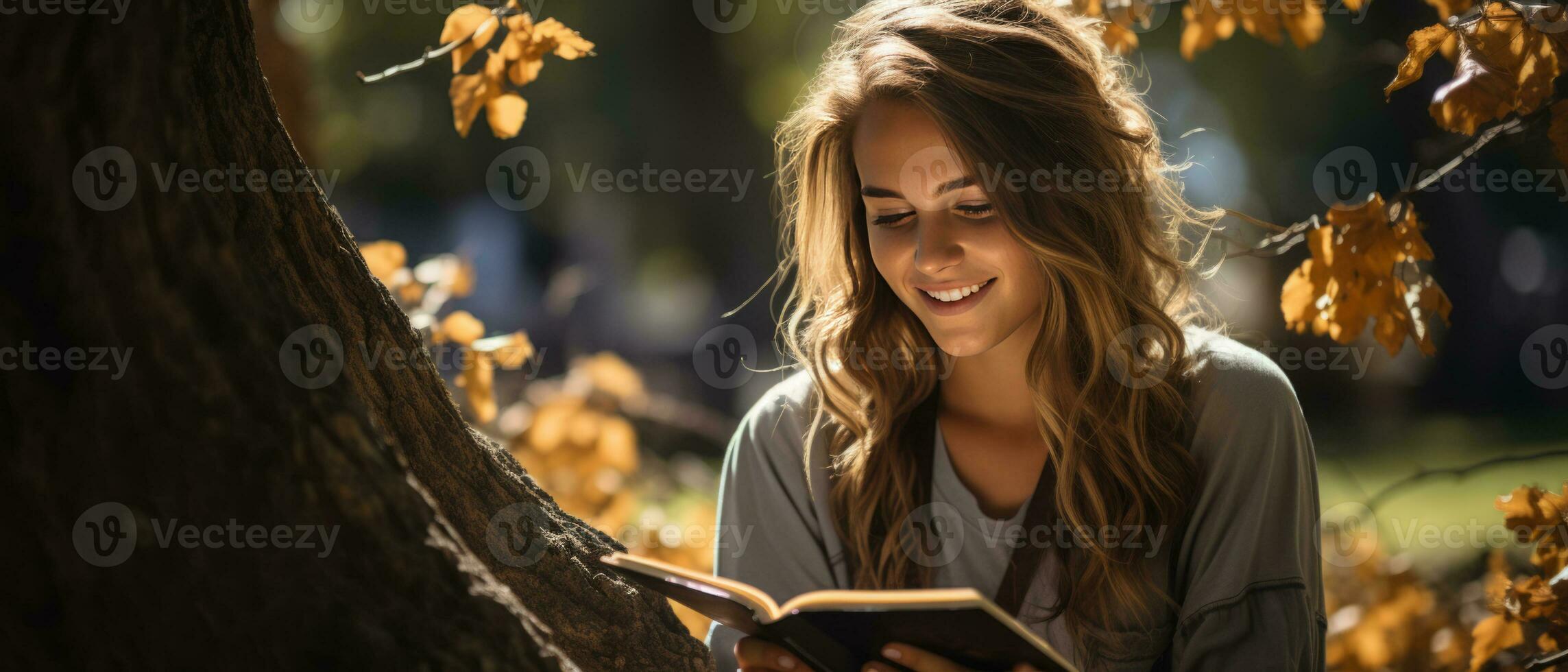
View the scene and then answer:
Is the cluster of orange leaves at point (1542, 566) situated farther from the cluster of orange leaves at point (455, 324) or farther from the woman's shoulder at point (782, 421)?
the cluster of orange leaves at point (455, 324)

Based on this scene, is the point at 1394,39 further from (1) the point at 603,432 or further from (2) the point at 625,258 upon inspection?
(2) the point at 625,258

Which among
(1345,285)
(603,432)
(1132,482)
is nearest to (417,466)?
(1132,482)

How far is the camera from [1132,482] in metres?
1.95

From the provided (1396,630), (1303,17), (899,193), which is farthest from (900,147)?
(1396,630)

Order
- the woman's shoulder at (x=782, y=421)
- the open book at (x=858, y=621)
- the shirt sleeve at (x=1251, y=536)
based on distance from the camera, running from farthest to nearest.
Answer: the woman's shoulder at (x=782, y=421)
the shirt sleeve at (x=1251, y=536)
the open book at (x=858, y=621)

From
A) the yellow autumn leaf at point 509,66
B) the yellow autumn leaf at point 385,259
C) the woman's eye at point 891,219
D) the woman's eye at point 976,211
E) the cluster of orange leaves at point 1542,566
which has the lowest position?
the cluster of orange leaves at point 1542,566

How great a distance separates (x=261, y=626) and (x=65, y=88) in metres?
0.50

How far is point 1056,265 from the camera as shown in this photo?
1932 mm

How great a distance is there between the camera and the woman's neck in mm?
2115

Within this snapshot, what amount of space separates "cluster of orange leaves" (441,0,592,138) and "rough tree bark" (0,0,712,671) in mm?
919

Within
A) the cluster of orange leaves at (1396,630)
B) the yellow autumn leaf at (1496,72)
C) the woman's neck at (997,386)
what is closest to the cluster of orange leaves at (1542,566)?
the yellow autumn leaf at (1496,72)

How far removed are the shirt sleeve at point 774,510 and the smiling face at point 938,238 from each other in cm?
38

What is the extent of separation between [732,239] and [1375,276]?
11479 millimetres

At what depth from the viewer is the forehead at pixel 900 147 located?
191 centimetres
